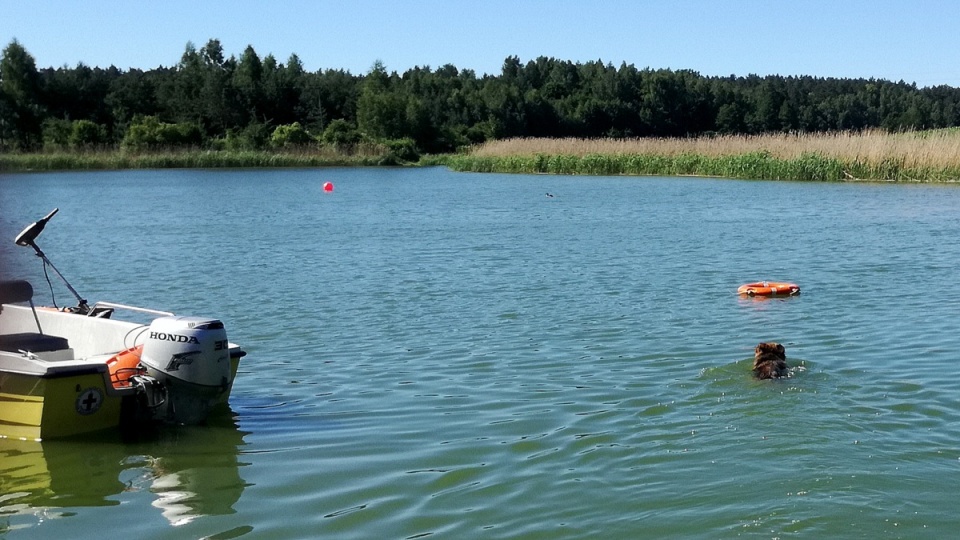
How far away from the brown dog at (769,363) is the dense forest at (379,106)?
6117 centimetres

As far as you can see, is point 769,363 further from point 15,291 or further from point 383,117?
point 383,117

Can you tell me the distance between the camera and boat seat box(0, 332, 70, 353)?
8.59 metres

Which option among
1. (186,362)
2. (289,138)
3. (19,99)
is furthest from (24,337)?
(19,99)

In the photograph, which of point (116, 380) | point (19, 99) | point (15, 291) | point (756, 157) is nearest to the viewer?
point (116, 380)

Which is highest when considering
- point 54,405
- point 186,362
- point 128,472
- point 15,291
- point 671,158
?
point 671,158

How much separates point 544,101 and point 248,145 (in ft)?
118

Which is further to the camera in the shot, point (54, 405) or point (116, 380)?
point (116, 380)

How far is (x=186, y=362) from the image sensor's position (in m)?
8.30

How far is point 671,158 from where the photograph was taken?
4984 cm

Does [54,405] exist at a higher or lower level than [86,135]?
lower

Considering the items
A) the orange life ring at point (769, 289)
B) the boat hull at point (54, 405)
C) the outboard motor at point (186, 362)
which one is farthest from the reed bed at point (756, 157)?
the boat hull at point (54, 405)

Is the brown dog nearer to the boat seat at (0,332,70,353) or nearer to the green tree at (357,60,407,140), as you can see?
→ the boat seat at (0,332,70,353)

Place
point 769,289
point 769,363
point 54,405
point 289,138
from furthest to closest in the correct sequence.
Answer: point 289,138
point 769,289
point 769,363
point 54,405

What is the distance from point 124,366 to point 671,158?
43279mm
